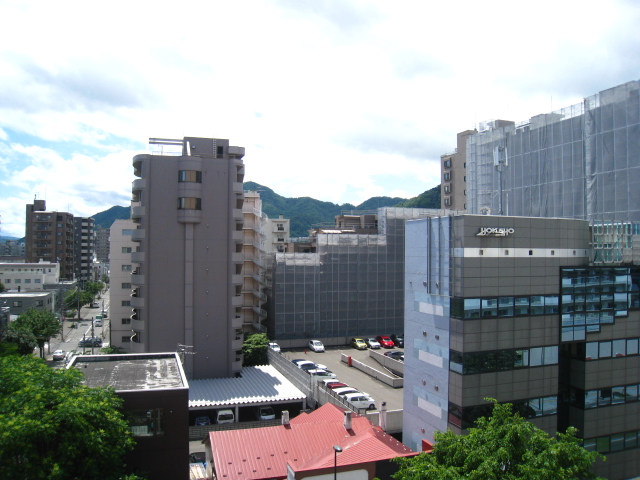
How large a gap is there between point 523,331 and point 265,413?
18.5m

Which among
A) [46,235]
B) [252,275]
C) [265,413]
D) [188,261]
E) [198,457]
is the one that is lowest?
[198,457]

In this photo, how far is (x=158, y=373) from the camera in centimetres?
2267

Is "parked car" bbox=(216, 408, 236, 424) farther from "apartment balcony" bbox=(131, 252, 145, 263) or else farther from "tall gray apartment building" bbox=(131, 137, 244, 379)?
"apartment balcony" bbox=(131, 252, 145, 263)

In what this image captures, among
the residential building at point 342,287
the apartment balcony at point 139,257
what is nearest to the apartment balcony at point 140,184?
the apartment balcony at point 139,257

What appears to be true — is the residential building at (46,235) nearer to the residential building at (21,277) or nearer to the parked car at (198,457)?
the residential building at (21,277)

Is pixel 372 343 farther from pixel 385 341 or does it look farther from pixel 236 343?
pixel 236 343

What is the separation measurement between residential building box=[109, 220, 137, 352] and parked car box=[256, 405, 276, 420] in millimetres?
24254

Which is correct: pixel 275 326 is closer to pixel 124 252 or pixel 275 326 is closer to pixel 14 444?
pixel 124 252

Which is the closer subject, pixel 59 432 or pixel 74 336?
pixel 59 432

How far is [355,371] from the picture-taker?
146ft

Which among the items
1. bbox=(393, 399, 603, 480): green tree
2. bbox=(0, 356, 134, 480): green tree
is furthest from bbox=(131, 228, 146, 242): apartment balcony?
bbox=(393, 399, 603, 480): green tree

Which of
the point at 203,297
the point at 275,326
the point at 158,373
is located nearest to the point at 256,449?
the point at 158,373

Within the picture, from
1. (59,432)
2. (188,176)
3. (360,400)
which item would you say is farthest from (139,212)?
(59,432)

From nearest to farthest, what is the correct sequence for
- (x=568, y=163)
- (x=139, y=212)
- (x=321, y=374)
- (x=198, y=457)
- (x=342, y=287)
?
(x=198, y=457)
(x=568, y=163)
(x=139, y=212)
(x=321, y=374)
(x=342, y=287)
